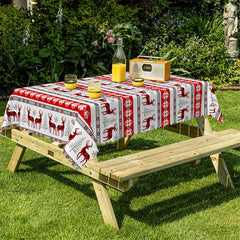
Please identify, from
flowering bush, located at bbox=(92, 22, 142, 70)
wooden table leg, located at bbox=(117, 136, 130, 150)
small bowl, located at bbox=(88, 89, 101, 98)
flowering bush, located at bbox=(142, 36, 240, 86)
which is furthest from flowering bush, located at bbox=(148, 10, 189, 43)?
small bowl, located at bbox=(88, 89, 101, 98)

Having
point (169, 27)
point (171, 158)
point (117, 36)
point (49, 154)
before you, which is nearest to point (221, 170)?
point (171, 158)

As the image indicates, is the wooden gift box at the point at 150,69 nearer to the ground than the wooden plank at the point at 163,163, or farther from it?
farther from it

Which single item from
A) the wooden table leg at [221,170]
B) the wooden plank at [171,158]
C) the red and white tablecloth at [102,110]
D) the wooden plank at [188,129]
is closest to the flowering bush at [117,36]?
the wooden plank at [188,129]

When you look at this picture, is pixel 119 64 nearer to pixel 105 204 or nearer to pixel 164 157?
pixel 164 157

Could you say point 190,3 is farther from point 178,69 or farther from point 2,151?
point 2,151

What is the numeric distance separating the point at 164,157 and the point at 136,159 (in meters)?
0.23

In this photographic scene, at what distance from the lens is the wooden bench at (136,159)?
3348 millimetres

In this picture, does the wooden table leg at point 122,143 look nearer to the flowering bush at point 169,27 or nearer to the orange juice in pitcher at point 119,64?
the orange juice in pitcher at point 119,64

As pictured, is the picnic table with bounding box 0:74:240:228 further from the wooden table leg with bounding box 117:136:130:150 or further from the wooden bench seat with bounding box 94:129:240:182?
the wooden table leg with bounding box 117:136:130:150

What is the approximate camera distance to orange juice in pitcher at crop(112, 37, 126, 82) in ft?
14.1

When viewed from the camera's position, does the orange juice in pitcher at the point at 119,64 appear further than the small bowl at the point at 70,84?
Yes

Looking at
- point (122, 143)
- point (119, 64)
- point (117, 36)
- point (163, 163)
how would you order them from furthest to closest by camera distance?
point (117, 36), point (122, 143), point (119, 64), point (163, 163)

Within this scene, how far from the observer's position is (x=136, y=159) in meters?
3.60

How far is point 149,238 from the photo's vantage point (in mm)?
3467
